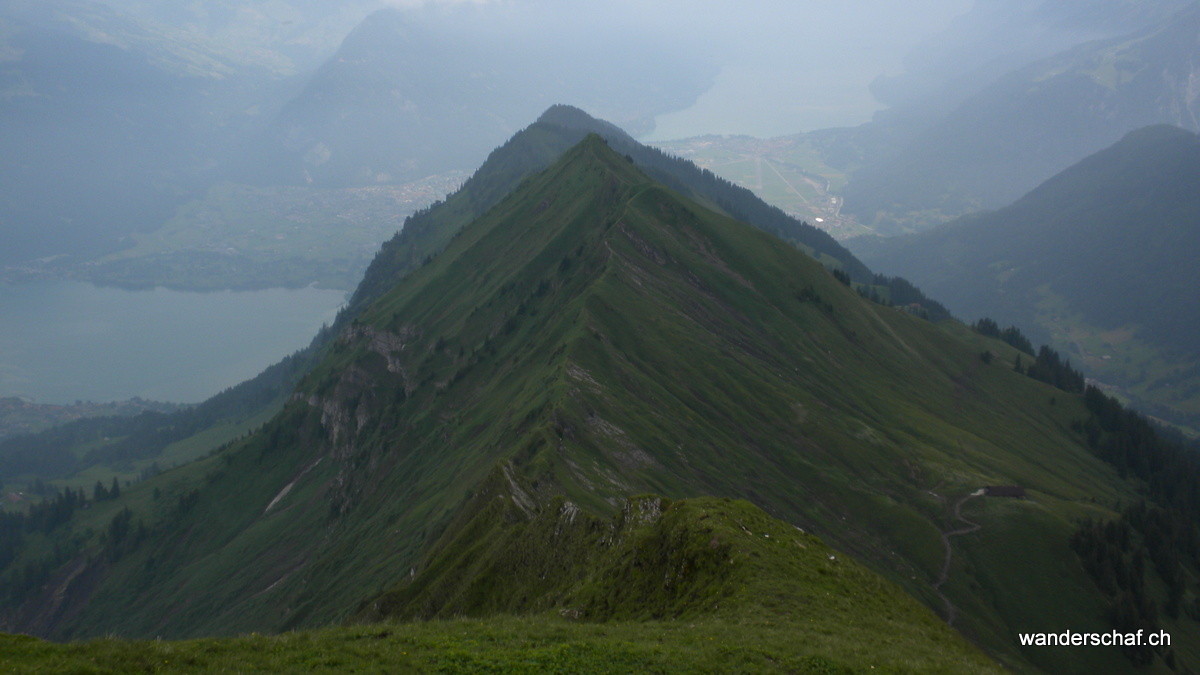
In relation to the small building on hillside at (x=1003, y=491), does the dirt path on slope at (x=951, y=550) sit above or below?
below

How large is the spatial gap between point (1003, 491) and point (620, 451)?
77.1m

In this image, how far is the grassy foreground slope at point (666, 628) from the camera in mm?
29328

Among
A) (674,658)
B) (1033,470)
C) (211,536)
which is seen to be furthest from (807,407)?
(211,536)

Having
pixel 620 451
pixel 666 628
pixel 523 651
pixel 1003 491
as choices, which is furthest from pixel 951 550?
pixel 523 651

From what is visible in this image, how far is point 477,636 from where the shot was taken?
34.6 metres

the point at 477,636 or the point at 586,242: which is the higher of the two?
the point at 586,242

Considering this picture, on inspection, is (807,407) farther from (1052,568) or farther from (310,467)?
(310,467)

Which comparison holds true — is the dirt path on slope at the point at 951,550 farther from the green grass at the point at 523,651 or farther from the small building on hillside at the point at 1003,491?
the green grass at the point at 523,651

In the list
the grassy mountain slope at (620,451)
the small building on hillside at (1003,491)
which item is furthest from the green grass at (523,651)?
the small building on hillside at (1003,491)

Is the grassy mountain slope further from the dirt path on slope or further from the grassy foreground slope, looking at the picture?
the grassy foreground slope

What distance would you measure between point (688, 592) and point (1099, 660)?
91.7m

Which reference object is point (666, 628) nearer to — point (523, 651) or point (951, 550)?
point (523, 651)

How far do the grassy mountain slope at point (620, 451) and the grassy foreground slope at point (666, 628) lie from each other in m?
10.3

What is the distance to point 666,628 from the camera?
3709 centimetres
